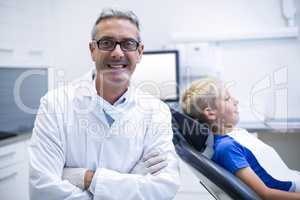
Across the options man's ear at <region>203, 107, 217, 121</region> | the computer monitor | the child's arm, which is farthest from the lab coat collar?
the computer monitor

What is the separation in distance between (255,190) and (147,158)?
0.43 metres

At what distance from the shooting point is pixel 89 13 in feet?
9.07

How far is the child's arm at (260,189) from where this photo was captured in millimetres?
Result: 1076

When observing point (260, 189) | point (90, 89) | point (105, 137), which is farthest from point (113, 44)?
point (260, 189)

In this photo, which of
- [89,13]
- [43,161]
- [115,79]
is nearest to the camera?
[43,161]

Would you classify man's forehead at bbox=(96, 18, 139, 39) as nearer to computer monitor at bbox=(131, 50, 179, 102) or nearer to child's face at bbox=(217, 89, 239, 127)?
child's face at bbox=(217, 89, 239, 127)

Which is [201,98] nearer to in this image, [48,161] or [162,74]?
[48,161]

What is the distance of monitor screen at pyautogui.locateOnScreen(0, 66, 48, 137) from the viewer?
1.95 m

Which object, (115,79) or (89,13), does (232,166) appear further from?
(89,13)

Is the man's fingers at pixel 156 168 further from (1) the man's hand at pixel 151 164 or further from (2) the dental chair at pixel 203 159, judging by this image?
(2) the dental chair at pixel 203 159

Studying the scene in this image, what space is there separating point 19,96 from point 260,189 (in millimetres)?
1773

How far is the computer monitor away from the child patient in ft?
3.19

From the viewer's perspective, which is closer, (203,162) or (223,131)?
(203,162)

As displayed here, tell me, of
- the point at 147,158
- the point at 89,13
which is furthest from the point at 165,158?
the point at 89,13
